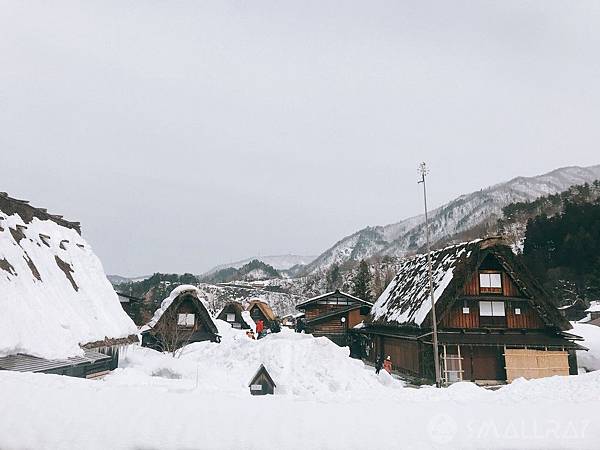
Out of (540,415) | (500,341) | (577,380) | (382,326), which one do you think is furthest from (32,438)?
(382,326)

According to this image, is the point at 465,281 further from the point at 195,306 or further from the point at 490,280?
the point at 195,306

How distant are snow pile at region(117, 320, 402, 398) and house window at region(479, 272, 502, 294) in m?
7.77

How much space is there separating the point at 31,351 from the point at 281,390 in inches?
403

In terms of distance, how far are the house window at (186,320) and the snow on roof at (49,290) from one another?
8136mm

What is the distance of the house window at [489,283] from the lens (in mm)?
24938

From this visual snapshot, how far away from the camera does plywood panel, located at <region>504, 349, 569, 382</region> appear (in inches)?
948

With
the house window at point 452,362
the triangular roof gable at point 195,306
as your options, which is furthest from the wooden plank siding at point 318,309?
the house window at point 452,362

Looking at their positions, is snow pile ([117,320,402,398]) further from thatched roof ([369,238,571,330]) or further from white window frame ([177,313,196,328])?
thatched roof ([369,238,571,330])

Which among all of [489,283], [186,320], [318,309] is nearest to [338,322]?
[318,309]

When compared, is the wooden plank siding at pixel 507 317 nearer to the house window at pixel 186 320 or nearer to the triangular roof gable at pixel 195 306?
the triangular roof gable at pixel 195 306

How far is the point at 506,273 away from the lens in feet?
82.1

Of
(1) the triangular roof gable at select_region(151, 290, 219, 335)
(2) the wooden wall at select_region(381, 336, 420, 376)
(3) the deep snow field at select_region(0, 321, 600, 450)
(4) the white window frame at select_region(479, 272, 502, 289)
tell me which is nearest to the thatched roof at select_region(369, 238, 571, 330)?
(4) the white window frame at select_region(479, 272, 502, 289)

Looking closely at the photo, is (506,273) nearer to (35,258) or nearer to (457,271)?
(457,271)

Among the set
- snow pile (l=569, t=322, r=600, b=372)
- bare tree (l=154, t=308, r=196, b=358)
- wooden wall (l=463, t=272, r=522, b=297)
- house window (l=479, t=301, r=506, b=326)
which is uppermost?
wooden wall (l=463, t=272, r=522, b=297)
